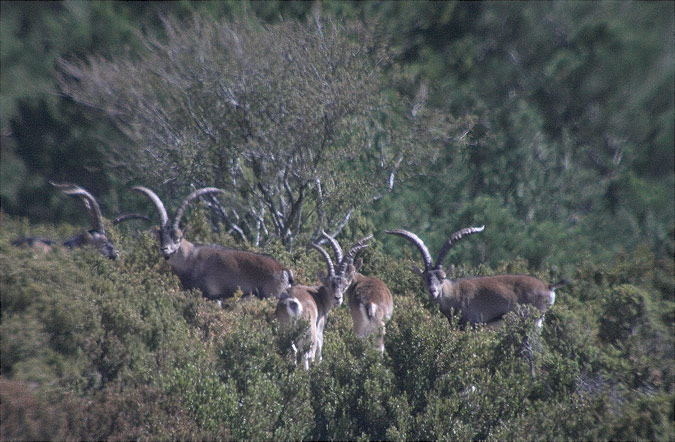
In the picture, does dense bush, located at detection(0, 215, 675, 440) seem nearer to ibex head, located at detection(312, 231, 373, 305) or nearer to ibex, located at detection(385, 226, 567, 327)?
ibex head, located at detection(312, 231, 373, 305)

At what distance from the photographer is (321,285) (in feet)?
37.0

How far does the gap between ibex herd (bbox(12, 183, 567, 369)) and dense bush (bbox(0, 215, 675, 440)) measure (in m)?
0.47

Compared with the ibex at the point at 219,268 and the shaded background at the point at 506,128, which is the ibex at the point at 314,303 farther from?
the shaded background at the point at 506,128

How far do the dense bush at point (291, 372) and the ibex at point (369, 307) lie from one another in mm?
418

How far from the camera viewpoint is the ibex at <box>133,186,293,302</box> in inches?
446

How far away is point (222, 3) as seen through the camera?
696 inches

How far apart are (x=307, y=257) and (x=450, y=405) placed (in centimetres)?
595

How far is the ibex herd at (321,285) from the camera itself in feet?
31.5

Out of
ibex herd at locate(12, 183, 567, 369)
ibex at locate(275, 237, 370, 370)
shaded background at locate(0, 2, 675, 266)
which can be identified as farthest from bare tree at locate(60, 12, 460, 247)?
ibex at locate(275, 237, 370, 370)

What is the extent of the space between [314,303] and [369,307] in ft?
2.90

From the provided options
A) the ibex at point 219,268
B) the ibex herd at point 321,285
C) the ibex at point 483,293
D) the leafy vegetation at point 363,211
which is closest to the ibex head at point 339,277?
the ibex herd at point 321,285

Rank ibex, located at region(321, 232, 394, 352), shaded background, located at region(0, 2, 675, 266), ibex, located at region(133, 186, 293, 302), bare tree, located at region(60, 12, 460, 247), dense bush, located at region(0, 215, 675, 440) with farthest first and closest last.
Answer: shaded background, located at region(0, 2, 675, 266) → bare tree, located at region(60, 12, 460, 247) → ibex, located at region(133, 186, 293, 302) → ibex, located at region(321, 232, 394, 352) → dense bush, located at region(0, 215, 675, 440)

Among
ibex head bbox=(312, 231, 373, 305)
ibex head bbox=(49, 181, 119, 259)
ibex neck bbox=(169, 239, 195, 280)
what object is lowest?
ibex head bbox=(312, 231, 373, 305)

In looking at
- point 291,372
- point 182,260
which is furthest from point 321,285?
point 291,372
